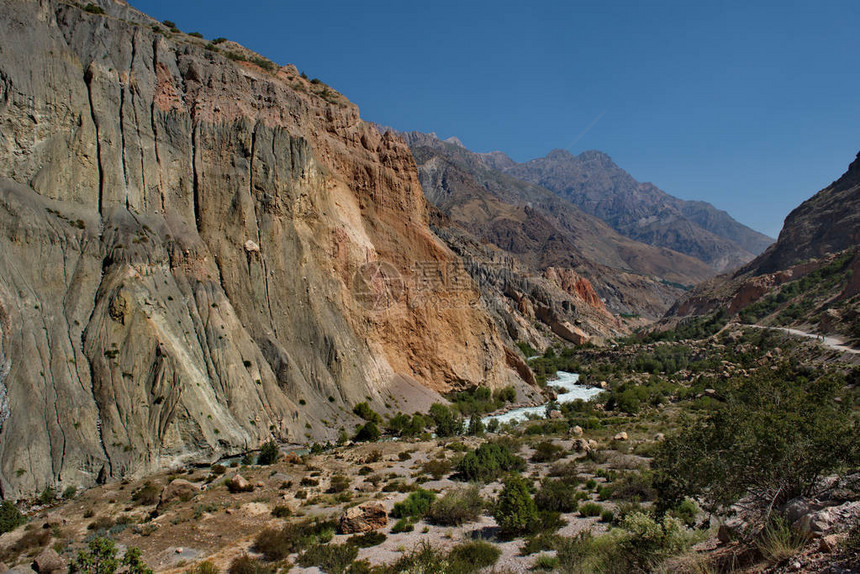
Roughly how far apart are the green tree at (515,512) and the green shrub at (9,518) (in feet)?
52.8

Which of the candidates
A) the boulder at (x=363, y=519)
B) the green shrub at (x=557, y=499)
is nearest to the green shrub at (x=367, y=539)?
the boulder at (x=363, y=519)

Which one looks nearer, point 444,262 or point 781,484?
point 781,484

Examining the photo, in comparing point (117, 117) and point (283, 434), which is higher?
point (117, 117)

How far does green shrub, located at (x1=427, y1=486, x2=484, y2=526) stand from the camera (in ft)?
56.0

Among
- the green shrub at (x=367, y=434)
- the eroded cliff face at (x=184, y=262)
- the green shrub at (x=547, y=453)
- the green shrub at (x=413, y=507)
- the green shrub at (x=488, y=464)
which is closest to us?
the green shrub at (x=413, y=507)

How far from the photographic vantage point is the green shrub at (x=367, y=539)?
1515 centimetres

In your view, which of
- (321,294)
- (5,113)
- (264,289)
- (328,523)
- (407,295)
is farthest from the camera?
(407,295)

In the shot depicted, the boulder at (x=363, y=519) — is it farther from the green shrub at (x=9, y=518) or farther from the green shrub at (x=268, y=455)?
the green shrub at (x=9, y=518)

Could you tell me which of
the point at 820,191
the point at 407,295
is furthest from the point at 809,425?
the point at 820,191

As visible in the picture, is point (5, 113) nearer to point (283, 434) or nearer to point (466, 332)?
point (283, 434)

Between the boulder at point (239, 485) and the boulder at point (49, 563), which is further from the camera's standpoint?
the boulder at point (239, 485)

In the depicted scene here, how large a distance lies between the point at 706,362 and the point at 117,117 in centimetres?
6446

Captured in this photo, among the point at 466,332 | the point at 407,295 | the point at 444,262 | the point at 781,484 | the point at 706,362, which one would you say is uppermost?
the point at 444,262

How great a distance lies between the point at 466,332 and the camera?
4750 cm
